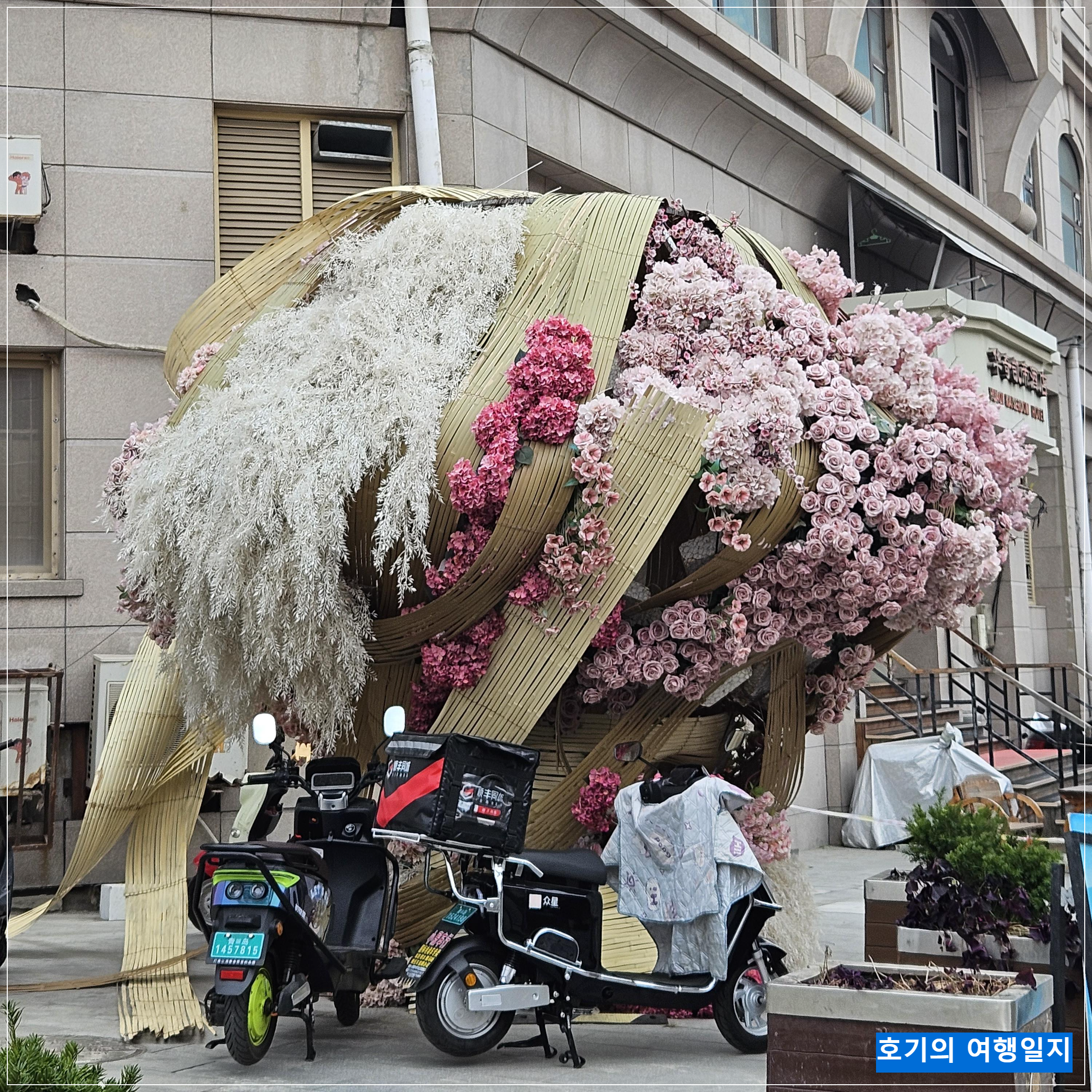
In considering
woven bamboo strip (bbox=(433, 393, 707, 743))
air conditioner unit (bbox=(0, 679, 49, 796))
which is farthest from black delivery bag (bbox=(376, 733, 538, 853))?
air conditioner unit (bbox=(0, 679, 49, 796))

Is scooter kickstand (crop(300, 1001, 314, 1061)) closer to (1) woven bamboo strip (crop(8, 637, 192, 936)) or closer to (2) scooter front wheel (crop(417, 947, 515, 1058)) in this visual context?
(2) scooter front wheel (crop(417, 947, 515, 1058))

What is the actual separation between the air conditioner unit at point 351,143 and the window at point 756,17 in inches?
213

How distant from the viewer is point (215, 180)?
36.5 feet

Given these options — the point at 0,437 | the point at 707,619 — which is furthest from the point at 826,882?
the point at 0,437

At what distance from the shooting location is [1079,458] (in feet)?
75.8

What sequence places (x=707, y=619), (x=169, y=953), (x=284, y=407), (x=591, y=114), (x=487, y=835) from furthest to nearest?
1. (x=591, y=114)
2. (x=169, y=953)
3. (x=707, y=619)
4. (x=284, y=407)
5. (x=487, y=835)

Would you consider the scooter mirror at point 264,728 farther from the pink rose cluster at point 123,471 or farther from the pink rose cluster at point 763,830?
the pink rose cluster at point 763,830

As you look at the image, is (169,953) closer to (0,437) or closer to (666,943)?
(666,943)

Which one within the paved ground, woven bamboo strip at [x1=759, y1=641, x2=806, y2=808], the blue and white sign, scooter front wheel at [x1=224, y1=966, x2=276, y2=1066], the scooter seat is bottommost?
the paved ground

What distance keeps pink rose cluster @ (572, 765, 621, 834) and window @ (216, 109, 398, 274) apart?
6347 millimetres

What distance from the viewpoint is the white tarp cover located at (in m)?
13.0

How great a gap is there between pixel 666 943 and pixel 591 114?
29.1 feet

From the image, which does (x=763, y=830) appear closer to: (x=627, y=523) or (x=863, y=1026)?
(x=627, y=523)

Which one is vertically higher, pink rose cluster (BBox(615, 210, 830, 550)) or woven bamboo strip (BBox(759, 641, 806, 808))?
pink rose cluster (BBox(615, 210, 830, 550))
